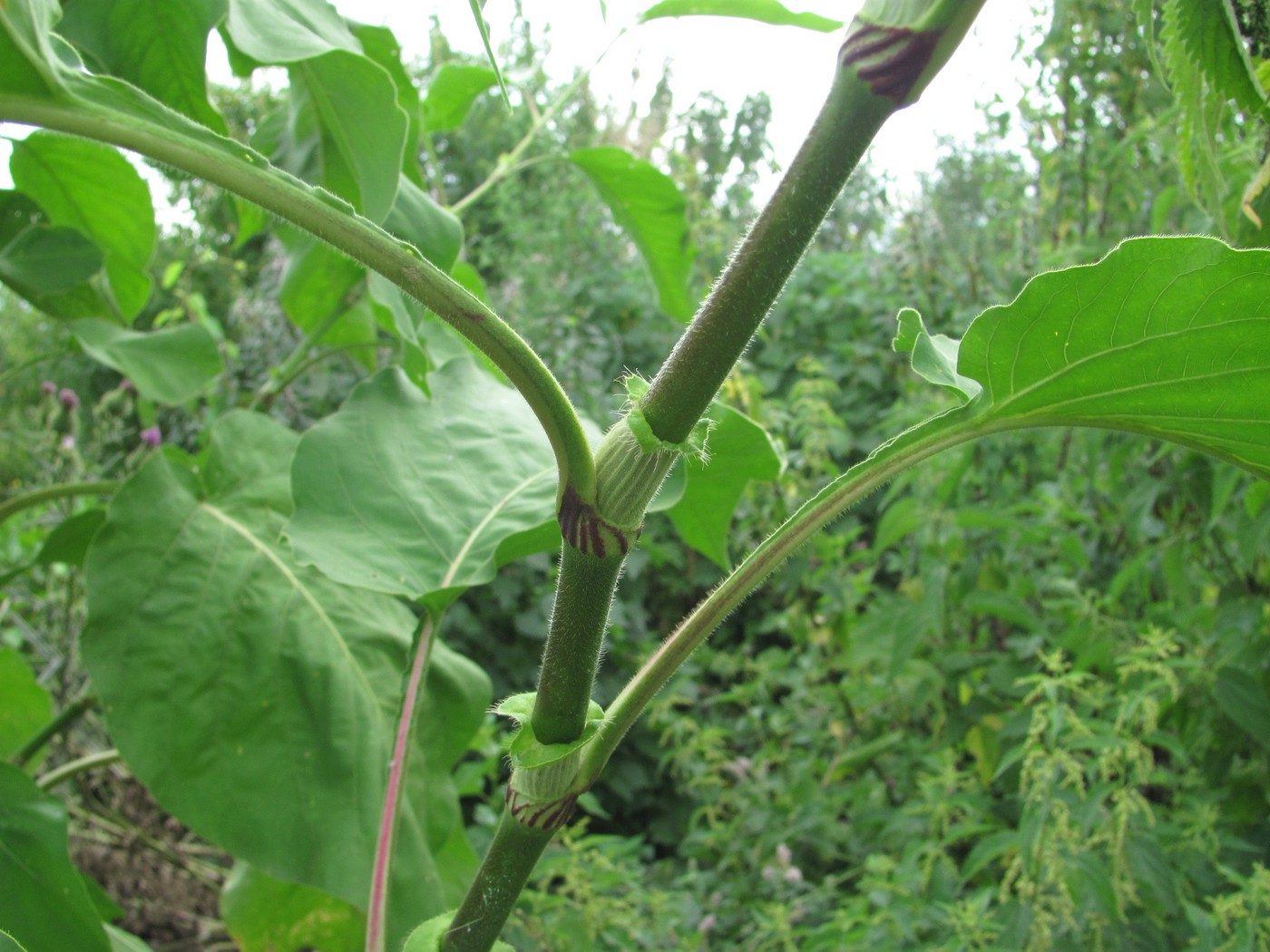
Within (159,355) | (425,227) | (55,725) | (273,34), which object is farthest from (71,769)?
(273,34)

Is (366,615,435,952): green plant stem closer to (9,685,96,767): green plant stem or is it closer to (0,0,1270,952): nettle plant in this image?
(0,0,1270,952): nettle plant

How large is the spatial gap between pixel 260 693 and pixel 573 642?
44 cm

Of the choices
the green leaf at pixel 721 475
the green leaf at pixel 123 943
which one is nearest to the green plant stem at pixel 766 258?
the green leaf at pixel 721 475

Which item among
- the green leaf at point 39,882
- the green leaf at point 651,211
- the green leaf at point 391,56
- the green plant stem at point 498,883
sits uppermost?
the green leaf at point 651,211

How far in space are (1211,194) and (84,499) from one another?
7.94 feet

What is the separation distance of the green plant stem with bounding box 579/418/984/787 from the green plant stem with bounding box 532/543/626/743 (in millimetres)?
16

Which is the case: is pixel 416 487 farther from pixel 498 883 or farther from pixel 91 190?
pixel 91 190

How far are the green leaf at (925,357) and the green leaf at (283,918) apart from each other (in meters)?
0.75

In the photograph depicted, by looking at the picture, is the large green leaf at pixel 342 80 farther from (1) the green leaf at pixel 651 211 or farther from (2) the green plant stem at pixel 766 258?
(1) the green leaf at pixel 651 211

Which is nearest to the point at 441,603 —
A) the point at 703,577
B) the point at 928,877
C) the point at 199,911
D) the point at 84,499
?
the point at 928,877

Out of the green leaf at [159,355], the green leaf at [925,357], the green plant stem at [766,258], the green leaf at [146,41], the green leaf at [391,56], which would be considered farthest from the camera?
the green leaf at [159,355]

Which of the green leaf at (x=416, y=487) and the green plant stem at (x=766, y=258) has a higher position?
the green plant stem at (x=766, y=258)

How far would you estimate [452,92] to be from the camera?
1140 mm

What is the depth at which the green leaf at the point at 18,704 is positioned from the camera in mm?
1000
